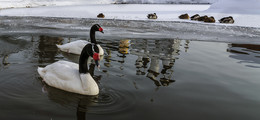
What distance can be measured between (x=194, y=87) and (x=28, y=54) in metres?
5.51

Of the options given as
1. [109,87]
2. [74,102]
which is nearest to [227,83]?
[109,87]

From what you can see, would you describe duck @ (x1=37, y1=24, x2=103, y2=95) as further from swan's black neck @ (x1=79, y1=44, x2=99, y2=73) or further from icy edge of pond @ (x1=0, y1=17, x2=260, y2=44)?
icy edge of pond @ (x1=0, y1=17, x2=260, y2=44)

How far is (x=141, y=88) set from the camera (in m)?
5.38

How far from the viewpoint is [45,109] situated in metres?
4.24

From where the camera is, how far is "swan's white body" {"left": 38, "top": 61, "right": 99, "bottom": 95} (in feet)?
16.0

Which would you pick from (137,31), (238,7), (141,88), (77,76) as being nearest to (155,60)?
(141,88)

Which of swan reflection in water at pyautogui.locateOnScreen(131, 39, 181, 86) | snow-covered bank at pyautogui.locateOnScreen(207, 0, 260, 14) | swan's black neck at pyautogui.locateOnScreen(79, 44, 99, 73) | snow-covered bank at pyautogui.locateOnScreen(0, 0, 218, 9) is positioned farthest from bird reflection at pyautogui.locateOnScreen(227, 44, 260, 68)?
snow-covered bank at pyautogui.locateOnScreen(0, 0, 218, 9)

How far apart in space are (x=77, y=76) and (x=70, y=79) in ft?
0.55

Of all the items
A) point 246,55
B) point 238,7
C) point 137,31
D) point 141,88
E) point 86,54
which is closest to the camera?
point 86,54

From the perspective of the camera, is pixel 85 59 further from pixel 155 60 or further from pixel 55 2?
pixel 55 2

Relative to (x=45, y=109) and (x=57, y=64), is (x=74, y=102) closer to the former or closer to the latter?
(x=45, y=109)

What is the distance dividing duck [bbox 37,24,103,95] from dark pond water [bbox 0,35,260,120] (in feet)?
0.49

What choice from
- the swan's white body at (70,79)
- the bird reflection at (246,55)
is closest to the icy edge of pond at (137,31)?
the bird reflection at (246,55)

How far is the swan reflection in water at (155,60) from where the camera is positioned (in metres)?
6.14
